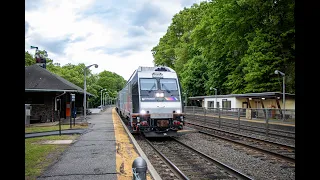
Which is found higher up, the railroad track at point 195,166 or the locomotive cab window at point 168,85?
the locomotive cab window at point 168,85

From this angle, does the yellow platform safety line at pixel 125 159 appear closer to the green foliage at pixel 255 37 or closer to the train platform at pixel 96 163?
the train platform at pixel 96 163

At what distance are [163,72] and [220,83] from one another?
2926 centimetres

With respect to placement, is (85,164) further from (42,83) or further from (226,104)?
(226,104)

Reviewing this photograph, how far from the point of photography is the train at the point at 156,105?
562 inches

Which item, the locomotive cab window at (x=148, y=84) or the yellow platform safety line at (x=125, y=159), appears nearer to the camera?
the yellow platform safety line at (x=125, y=159)

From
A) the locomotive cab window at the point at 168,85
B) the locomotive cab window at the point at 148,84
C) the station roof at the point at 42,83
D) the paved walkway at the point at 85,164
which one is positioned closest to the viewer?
the paved walkway at the point at 85,164

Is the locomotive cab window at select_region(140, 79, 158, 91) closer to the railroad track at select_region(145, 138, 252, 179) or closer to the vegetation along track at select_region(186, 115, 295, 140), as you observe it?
the railroad track at select_region(145, 138, 252, 179)

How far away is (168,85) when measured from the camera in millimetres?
15383

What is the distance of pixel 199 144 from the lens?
45.6 ft

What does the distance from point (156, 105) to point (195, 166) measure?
573 centimetres

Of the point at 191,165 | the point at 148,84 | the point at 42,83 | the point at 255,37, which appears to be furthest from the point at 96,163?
the point at 255,37

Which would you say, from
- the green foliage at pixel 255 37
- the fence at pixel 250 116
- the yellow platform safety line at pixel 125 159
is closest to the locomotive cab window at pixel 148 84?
the yellow platform safety line at pixel 125 159
